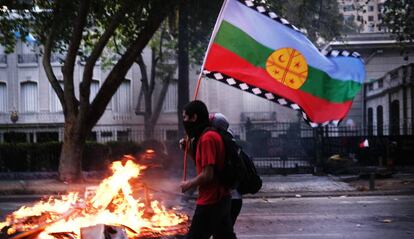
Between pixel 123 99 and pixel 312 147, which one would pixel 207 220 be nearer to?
pixel 312 147

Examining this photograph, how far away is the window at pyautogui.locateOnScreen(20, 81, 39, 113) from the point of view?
1513 inches

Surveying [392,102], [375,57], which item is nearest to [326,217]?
[392,102]

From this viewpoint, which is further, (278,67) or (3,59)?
(3,59)

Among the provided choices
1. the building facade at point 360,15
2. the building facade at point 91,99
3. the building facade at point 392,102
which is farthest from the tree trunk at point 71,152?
the building facade at point 91,99

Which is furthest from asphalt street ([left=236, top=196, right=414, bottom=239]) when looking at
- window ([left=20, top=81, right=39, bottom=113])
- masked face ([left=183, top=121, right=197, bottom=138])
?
window ([left=20, top=81, right=39, bottom=113])

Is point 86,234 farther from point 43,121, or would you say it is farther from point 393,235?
point 43,121

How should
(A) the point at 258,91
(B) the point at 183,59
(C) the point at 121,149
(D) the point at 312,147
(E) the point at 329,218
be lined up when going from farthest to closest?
(C) the point at 121,149, (D) the point at 312,147, (B) the point at 183,59, (E) the point at 329,218, (A) the point at 258,91

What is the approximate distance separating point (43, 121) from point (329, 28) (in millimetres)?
20965

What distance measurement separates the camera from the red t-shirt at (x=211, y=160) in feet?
15.9

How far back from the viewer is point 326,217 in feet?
36.7

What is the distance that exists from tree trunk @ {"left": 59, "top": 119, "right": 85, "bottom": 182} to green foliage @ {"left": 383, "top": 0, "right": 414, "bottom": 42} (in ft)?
36.5

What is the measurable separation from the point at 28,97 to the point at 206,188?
117 feet

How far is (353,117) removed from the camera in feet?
128

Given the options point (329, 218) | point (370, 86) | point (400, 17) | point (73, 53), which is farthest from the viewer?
point (370, 86)
